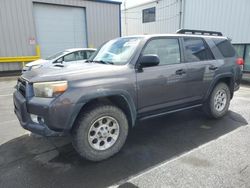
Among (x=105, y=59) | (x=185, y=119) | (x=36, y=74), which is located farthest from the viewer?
(x=185, y=119)

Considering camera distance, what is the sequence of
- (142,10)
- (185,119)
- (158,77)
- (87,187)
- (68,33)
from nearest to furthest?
(87,187) < (158,77) < (185,119) < (68,33) < (142,10)

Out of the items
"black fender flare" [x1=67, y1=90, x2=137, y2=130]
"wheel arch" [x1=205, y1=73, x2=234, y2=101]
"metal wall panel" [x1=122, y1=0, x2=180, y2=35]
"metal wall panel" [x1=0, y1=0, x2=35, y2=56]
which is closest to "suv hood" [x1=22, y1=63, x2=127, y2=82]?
"black fender flare" [x1=67, y1=90, x2=137, y2=130]

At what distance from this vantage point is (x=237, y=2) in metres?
12.1

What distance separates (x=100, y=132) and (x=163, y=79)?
1318mm

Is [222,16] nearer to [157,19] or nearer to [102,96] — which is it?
[157,19]

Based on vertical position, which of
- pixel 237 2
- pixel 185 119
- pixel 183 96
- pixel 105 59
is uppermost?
pixel 237 2

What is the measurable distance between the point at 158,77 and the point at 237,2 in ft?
39.5

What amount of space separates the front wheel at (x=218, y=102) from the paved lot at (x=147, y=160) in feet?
0.97

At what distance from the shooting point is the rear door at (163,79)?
10.2 feet

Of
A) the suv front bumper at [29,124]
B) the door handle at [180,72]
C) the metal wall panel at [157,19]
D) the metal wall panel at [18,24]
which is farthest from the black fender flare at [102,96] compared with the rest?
the metal wall panel at [157,19]

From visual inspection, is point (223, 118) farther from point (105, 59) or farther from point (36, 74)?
point (36, 74)

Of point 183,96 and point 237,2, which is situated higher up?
point 237,2

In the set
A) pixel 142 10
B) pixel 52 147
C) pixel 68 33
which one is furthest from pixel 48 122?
pixel 142 10

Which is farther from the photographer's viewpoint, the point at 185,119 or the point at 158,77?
the point at 185,119
